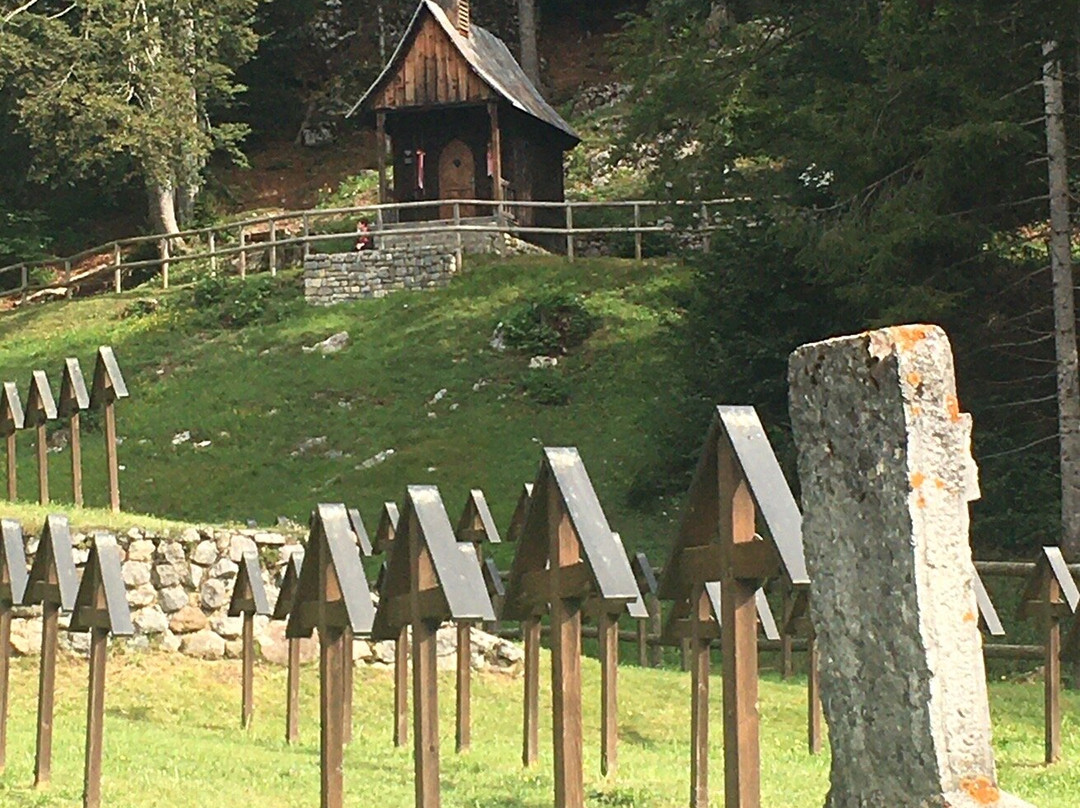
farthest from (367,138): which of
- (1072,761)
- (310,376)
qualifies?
(1072,761)

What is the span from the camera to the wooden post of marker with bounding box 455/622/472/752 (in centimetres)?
1003

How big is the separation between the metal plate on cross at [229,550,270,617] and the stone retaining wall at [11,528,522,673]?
1.35 meters

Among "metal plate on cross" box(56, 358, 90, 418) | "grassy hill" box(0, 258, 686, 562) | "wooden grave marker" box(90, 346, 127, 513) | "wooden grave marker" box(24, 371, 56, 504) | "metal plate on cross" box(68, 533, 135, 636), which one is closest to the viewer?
"metal plate on cross" box(68, 533, 135, 636)

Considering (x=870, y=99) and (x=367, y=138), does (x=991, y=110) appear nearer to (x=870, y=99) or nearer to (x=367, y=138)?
(x=870, y=99)

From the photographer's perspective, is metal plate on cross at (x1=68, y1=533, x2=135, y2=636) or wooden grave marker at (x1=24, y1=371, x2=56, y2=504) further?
wooden grave marker at (x1=24, y1=371, x2=56, y2=504)

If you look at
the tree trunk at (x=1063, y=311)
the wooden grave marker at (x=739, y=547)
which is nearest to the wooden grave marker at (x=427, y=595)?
the wooden grave marker at (x=739, y=547)

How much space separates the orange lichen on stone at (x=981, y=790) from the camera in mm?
4863

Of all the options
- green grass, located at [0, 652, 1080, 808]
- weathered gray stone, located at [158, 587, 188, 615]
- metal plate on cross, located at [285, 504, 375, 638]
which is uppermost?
metal plate on cross, located at [285, 504, 375, 638]

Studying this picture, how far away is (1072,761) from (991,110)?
8033 mm

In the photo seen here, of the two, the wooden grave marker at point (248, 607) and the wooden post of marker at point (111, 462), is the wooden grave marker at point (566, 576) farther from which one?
the wooden post of marker at point (111, 462)

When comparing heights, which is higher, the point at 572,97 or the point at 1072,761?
the point at 572,97

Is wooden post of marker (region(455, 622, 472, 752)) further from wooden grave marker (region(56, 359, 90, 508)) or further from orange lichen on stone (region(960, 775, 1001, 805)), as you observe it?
wooden grave marker (region(56, 359, 90, 508))

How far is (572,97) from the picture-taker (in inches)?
1796

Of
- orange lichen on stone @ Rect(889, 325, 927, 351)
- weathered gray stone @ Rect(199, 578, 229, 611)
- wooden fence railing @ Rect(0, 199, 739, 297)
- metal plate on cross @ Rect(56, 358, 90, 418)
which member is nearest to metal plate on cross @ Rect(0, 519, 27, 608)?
weathered gray stone @ Rect(199, 578, 229, 611)
